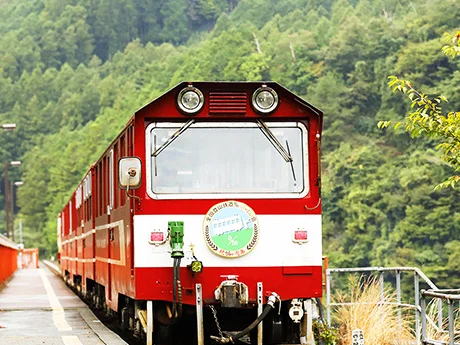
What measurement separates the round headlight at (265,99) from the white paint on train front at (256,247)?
50.5 inches

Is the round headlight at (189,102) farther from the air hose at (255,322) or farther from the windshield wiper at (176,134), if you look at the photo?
the air hose at (255,322)

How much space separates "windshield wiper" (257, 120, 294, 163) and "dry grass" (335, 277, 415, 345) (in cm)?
288

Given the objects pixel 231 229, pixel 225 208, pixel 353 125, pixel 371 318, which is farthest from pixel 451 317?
pixel 353 125

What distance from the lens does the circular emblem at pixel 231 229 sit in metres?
12.4

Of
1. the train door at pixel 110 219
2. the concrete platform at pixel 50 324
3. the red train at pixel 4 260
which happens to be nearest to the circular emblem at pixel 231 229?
the concrete platform at pixel 50 324

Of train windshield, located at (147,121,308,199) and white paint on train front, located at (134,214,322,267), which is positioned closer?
white paint on train front, located at (134,214,322,267)

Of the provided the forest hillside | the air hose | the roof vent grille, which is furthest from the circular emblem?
the forest hillside

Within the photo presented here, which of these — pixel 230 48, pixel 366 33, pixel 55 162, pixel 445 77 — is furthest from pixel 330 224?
pixel 55 162

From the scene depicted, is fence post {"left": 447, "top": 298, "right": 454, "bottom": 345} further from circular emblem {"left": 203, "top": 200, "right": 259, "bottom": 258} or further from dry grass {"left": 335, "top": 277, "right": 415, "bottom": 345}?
dry grass {"left": 335, "top": 277, "right": 415, "bottom": 345}

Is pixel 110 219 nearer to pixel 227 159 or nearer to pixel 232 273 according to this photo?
pixel 227 159

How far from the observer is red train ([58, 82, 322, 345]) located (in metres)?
12.4

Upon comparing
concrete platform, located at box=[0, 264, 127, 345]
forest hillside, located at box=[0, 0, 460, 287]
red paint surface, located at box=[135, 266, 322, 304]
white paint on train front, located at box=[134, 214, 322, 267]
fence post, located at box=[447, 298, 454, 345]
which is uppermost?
forest hillside, located at box=[0, 0, 460, 287]

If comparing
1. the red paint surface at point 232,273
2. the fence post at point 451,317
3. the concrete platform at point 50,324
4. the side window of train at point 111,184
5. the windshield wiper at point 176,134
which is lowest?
the concrete platform at point 50,324

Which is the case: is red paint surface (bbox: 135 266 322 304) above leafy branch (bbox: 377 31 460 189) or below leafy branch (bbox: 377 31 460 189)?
below
